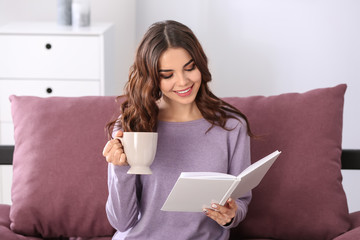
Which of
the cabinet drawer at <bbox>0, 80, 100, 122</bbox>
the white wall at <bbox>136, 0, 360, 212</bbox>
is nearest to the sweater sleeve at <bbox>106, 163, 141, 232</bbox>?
the cabinet drawer at <bbox>0, 80, 100, 122</bbox>

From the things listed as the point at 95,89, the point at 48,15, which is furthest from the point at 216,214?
the point at 48,15

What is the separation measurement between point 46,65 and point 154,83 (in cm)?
182

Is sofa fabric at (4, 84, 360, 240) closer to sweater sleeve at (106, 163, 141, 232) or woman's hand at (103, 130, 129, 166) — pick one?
sweater sleeve at (106, 163, 141, 232)

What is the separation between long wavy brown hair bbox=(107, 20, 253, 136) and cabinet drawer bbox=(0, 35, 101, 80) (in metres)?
1.58

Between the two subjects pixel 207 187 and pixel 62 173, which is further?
pixel 62 173

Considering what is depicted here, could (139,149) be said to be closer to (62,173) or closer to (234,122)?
(234,122)

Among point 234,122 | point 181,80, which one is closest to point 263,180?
point 234,122

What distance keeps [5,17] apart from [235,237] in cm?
250

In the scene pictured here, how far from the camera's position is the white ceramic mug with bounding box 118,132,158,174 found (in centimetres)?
154

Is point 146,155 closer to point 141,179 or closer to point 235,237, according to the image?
point 141,179

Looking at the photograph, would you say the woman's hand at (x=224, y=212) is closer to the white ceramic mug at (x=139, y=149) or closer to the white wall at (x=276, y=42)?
the white ceramic mug at (x=139, y=149)

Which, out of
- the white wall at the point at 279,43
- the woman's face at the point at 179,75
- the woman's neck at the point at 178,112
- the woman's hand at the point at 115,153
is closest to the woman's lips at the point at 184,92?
the woman's face at the point at 179,75

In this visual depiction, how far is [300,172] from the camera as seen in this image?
A: 6.35 feet

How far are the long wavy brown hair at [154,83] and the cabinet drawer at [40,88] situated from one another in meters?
1.58
